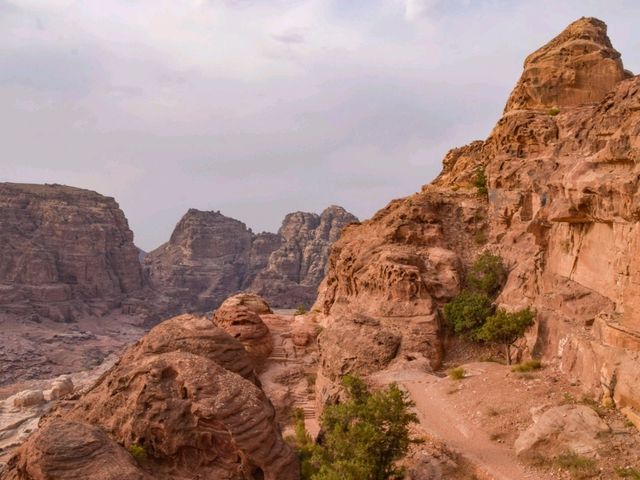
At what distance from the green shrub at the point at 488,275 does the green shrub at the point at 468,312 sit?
100 cm

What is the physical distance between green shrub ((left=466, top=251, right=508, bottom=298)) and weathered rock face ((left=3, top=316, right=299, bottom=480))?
665 inches

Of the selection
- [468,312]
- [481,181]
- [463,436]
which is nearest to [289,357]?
[468,312]

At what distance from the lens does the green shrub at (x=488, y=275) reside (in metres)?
27.6

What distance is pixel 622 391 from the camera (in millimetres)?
14438

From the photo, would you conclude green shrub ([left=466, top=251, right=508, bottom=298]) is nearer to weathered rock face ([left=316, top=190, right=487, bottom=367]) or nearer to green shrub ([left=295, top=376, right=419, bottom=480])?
weathered rock face ([left=316, top=190, right=487, bottom=367])

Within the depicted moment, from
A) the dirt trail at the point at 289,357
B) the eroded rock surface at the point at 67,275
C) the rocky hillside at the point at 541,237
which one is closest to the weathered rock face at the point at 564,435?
the rocky hillside at the point at 541,237

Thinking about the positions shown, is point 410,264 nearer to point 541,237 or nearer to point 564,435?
point 541,237

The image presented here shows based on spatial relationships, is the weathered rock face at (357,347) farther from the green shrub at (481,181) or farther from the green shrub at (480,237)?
the green shrub at (481,181)

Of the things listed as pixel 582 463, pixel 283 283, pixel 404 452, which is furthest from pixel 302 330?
pixel 283 283

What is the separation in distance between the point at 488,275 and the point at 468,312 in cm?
302

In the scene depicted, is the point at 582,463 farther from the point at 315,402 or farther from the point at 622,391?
the point at 315,402

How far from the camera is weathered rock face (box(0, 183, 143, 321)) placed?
8762cm

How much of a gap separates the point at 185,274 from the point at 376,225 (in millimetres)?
87699

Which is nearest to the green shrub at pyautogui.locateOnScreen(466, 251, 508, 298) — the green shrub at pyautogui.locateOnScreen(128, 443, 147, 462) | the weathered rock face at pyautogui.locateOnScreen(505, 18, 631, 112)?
the weathered rock face at pyautogui.locateOnScreen(505, 18, 631, 112)
